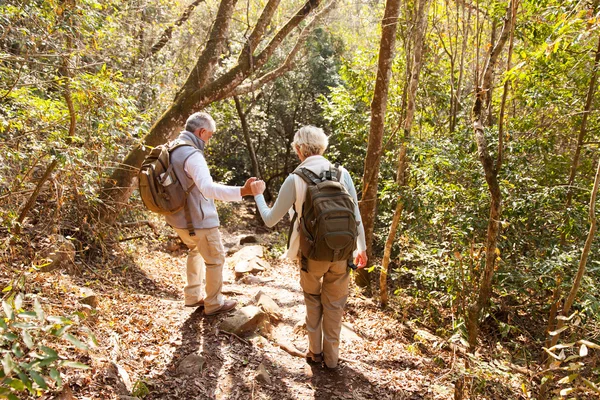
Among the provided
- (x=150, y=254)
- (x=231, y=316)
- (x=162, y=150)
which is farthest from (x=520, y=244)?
(x=150, y=254)

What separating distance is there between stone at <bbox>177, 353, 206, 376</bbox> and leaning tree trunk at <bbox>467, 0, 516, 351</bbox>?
2628mm

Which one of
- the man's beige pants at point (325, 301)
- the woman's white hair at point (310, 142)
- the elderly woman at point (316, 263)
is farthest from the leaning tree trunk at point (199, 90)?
the man's beige pants at point (325, 301)

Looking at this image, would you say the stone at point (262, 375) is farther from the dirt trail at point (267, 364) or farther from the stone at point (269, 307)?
the stone at point (269, 307)

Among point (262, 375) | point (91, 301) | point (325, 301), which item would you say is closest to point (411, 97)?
point (325, 301)

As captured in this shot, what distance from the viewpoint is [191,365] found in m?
3.48

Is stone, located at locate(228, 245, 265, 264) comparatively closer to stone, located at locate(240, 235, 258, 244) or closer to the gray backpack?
stone, located at locate(240, 235, 258, 244)

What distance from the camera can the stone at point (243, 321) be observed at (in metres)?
4.11

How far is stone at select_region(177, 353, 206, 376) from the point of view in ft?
11.2

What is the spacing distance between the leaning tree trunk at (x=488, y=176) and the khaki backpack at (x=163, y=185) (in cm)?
281

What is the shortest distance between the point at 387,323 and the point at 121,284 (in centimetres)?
360

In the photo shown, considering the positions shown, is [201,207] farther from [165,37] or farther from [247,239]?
[165,37]

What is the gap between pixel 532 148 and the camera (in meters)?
4.91

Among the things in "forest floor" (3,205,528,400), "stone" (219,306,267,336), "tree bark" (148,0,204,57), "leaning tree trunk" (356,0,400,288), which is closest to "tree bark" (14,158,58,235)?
"forest floor" (3,205,528,400)

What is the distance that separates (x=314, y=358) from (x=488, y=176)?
238 cm
